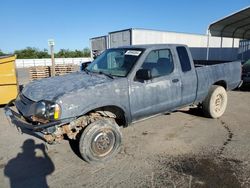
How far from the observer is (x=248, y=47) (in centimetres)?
2911

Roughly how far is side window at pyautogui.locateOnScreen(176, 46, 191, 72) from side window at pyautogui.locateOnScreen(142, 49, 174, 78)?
11.9 inches

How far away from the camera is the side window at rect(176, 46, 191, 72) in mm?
5145

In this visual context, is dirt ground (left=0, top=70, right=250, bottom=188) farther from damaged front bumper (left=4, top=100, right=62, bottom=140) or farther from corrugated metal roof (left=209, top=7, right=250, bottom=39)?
corrugated metal roof (left=209, top=7, right=250, bottom=39)

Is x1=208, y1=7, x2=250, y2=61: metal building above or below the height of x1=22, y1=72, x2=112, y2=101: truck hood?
above

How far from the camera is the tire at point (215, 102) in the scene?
596 centimetres

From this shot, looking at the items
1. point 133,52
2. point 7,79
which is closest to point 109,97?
point 133,52

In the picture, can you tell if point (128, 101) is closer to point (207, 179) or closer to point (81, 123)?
point (81, 123)

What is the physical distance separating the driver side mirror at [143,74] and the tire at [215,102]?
246 centimetres

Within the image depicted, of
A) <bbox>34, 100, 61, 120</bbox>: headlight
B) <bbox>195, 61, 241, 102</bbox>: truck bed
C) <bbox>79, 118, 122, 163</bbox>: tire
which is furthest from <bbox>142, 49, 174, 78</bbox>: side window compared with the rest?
<bbox>34, 100, 61, 120</bbox>: headlight

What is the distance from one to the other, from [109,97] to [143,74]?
767 millimetres

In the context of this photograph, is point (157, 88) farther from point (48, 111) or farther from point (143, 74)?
point (48, 111)

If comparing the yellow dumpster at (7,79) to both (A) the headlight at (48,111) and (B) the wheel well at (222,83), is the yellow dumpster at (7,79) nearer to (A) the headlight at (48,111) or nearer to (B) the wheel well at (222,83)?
(A) the headlight at (48,111)

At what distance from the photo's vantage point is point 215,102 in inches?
243

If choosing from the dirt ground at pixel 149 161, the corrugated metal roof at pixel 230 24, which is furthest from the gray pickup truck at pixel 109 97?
the corrugated metal roof at pixel 230 24
